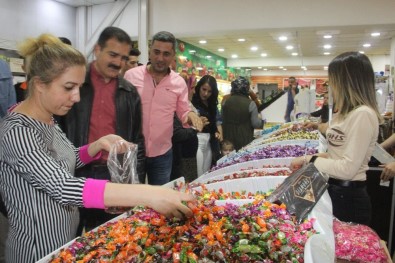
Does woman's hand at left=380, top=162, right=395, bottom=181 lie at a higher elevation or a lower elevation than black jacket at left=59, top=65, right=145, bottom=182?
lower

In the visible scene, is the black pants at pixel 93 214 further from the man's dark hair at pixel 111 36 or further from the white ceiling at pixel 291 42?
the white ceiling at pixel 291 42

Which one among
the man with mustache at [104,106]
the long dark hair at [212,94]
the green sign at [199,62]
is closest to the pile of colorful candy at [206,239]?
the man with mustache at [104,106]

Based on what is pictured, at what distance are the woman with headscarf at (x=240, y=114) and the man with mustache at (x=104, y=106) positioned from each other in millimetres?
2559

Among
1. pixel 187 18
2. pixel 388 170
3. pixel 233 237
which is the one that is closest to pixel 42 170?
pixel 233 237

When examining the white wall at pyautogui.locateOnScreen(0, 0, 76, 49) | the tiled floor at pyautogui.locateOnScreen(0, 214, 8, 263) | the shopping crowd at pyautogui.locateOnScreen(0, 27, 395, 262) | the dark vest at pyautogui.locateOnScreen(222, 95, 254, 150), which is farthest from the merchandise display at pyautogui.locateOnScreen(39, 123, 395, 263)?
the white wall at pyautogui.locateOnScreen(0, 0, 76, 49)

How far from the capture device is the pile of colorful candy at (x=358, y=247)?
1.43 meters

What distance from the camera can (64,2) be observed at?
304 inches

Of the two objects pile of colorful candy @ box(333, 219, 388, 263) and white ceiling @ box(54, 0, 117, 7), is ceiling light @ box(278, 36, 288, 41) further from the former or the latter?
pile of colorful candy @ box(333, 219, 388, 263)

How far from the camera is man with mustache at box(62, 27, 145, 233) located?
2.09 meters

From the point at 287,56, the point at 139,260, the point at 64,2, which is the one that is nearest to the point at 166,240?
the point at 139,260

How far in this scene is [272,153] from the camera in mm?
2752

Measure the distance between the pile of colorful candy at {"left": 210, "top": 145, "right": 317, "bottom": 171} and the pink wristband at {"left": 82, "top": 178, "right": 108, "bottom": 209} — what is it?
1.61m

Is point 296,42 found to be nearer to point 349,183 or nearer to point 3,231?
point 349,183

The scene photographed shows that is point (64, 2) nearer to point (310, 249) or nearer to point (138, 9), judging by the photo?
point (138, 9)
